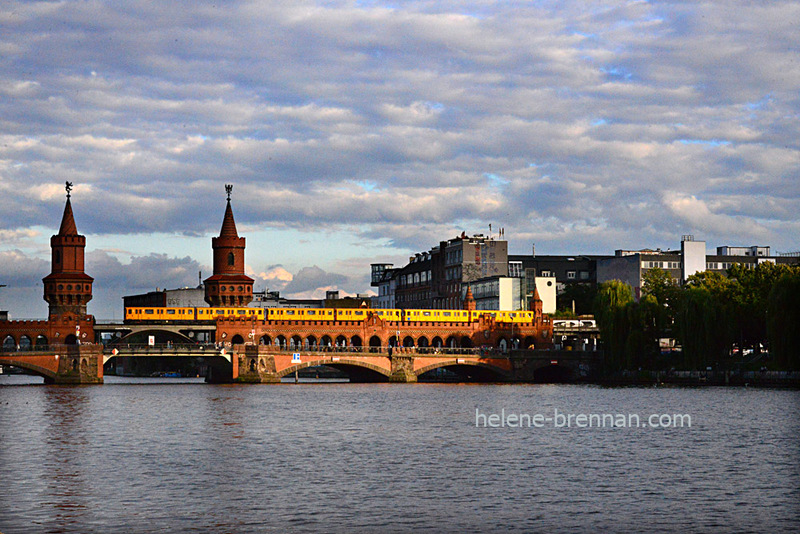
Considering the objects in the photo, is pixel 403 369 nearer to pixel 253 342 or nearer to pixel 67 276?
pixel 253 342

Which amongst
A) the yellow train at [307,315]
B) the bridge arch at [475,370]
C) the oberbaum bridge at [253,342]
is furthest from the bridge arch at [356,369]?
the yellow train at [307,315]

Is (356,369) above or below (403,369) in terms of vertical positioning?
below

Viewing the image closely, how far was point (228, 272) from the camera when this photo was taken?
613 feet

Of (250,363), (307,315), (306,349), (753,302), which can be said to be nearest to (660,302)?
(753,302)

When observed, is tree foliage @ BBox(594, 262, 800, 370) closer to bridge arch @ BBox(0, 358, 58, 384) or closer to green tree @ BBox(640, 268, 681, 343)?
green tree @ BBox(640, 268, 681, 343)

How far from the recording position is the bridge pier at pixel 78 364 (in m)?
154

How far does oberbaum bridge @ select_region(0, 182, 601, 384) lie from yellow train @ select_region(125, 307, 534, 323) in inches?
22.5

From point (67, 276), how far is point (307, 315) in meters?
37.8

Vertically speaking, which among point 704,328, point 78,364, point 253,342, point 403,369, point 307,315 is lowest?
point 403,369

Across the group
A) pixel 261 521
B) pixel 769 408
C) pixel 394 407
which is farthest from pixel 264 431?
pixel 769 408

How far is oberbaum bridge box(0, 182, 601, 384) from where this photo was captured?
154875 mm

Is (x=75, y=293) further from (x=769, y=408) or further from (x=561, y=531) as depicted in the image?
(x=561, y=531)

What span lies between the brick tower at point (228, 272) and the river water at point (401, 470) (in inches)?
3396

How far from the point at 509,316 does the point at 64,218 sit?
7485cm
